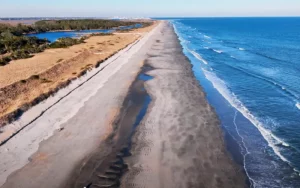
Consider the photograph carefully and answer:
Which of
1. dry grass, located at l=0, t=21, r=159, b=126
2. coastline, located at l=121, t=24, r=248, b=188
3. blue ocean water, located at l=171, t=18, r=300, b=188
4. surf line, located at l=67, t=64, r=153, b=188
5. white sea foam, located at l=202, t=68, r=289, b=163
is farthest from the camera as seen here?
dry grass, located at l=0, t=21, r=159, b=126

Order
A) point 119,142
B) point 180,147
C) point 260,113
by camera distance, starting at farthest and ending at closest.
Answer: point 260,113, point 119,142, point 180,147

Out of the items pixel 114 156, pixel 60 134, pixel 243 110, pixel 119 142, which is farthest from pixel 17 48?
pixel 114 156

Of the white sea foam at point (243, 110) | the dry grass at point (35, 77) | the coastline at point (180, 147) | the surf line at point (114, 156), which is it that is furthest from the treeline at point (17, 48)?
the white sea foam at point (243, 110)

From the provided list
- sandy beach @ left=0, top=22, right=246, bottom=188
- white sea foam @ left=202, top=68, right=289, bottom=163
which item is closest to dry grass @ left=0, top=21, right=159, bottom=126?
sandy beach @ left=0, top=22, right=246, bottom=188

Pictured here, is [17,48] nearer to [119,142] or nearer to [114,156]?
[119,142]

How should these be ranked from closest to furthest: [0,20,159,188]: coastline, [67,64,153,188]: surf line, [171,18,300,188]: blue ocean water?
[67,64,153,188]: surf line, [0,20,159,188]: coastline, [171,18,300,188]: blue ocean water

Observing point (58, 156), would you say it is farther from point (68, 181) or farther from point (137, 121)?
point (137, 121)

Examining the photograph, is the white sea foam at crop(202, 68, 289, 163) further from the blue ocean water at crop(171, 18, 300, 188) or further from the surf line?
the surf line
